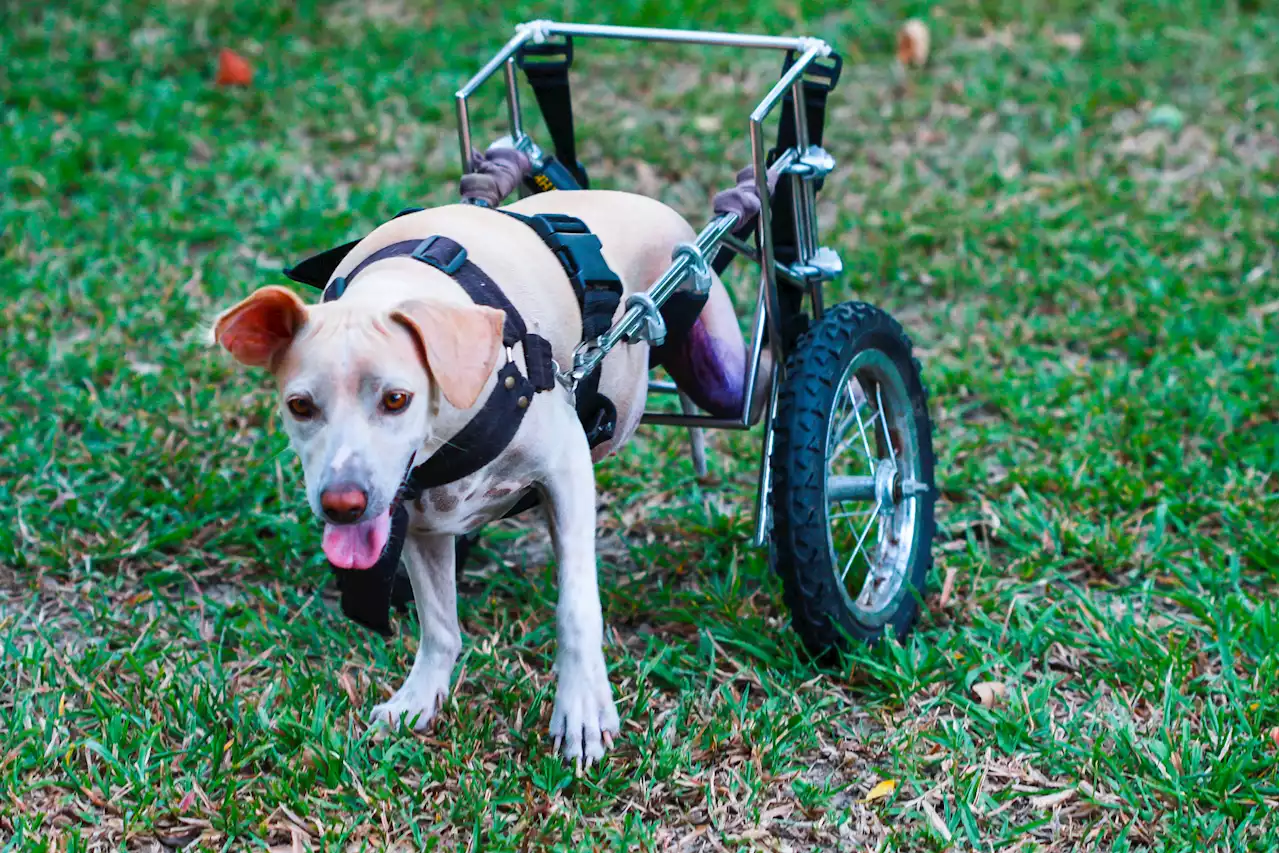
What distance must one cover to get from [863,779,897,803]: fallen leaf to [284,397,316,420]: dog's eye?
138 centimetres

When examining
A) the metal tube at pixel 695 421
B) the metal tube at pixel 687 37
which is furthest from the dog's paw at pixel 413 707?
the metal tube at pixel 687 37

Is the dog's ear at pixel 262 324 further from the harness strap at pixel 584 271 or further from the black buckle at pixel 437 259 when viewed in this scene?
the harness strap at pixel 584 271

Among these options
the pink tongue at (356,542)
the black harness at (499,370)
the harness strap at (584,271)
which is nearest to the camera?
the pink tongue at (356,542)

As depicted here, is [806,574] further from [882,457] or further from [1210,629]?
[1210,629]

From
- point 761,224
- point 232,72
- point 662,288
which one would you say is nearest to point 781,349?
point 761,224

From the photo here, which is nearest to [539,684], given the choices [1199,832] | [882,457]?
[882,457]

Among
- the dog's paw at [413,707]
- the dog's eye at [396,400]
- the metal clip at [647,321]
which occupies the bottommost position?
the dog's paw at [413,707]

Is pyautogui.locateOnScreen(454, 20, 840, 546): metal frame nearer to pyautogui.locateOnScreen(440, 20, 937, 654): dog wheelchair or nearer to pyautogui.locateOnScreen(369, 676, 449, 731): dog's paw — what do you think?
pyautogui.locateOnScreen(440, 20, 937, 654): dog wheelchair

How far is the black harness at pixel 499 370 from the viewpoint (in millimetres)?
2484

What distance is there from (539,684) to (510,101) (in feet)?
Answer: 4.70

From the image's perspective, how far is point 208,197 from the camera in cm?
581

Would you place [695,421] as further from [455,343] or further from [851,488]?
[455,343]

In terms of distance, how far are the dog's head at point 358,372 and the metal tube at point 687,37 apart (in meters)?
1.09

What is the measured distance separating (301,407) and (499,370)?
0.35 metres
